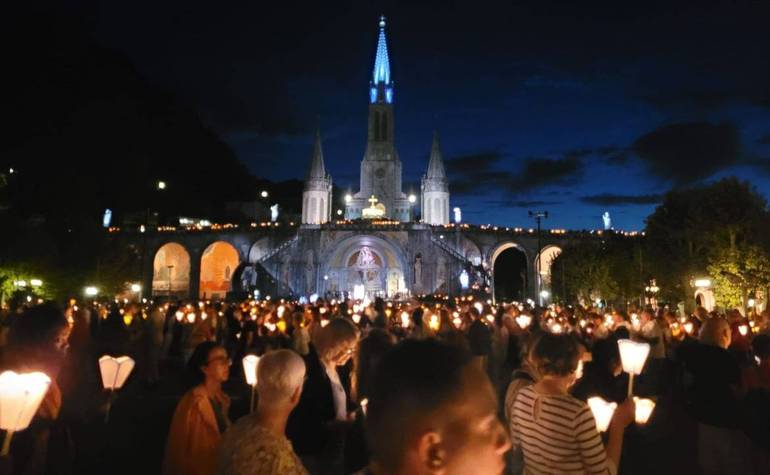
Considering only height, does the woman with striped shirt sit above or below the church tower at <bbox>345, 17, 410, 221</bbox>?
below

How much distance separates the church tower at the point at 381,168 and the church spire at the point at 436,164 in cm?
525

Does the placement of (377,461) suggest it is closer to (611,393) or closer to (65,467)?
(65,467)

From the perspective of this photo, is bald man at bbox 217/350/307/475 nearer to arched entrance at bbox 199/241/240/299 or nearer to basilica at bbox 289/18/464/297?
basilica at bbox 289/18/464/297

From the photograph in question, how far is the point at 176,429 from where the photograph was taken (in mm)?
3379

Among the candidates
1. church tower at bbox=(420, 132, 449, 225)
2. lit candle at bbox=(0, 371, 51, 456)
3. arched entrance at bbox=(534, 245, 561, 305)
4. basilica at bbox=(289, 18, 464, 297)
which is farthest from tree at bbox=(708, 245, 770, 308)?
church tower at bbox=(420, 132, 449, 225)

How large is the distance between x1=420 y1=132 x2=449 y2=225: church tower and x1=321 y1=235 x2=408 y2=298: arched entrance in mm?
13673

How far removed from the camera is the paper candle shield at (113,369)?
203 inches

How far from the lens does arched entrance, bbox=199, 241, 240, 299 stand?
60750mm

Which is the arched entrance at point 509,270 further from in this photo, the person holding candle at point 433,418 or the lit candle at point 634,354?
the person holding candle at point 433,418

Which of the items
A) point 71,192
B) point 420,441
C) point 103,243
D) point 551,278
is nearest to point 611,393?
point 420,441

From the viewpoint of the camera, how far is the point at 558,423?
303 cm

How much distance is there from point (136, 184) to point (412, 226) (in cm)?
3847

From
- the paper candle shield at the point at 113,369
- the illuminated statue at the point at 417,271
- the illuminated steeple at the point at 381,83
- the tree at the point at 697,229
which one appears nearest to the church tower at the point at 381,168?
the illuminated steeple at the point at 381,83

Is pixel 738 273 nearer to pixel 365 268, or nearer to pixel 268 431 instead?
pixel 365 268
